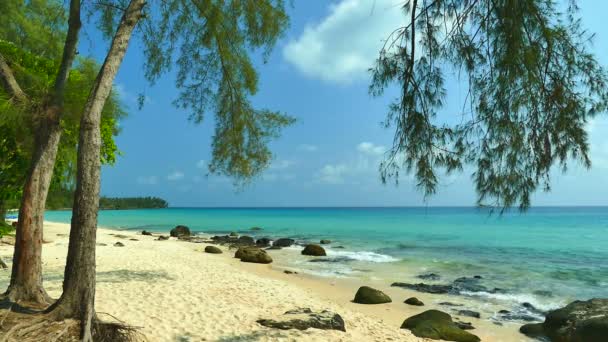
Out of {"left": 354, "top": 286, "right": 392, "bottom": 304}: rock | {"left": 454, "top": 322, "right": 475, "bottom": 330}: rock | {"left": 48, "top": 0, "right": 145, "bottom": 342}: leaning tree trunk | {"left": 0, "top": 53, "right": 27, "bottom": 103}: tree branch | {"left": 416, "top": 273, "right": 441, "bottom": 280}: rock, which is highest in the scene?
{"left": 0, "top": 53, "right": 27, "bottom": 103}: tree branch

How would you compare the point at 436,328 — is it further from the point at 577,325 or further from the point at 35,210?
the point at 35,210

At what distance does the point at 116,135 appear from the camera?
16.2 metres

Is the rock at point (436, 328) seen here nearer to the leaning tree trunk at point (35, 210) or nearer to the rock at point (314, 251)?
the leaning tree trunk at point (35, 210)

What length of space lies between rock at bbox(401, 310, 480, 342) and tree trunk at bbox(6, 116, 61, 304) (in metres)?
8.10

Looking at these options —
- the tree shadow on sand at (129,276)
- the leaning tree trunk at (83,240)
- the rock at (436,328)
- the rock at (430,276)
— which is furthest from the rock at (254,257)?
the leaning tree trunk at (83,240)

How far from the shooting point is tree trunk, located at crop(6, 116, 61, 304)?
7.60 m

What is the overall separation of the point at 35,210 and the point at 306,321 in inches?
225

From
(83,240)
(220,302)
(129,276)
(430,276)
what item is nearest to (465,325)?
(220,302)

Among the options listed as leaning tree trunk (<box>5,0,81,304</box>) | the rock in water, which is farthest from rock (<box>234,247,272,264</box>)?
leaning tree trunk (<box>5,0,81,304</box>)

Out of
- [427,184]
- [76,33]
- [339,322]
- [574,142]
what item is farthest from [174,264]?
[574,142]

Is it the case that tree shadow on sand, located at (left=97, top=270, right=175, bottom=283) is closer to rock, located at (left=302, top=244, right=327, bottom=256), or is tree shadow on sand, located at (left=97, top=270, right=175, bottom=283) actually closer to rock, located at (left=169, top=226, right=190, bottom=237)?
rock, located at (left=302, top=244, right=327, bottom=256)

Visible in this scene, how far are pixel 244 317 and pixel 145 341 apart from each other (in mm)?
2676

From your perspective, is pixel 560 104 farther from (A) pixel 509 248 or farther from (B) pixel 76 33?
(A) pixel 509 248

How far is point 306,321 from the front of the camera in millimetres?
9281
